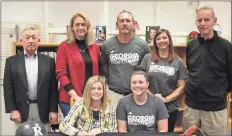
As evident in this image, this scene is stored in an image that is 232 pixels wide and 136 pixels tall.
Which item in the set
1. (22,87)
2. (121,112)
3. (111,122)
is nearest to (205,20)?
(121,112)

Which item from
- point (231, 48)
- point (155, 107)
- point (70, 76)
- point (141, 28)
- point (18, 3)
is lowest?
point (155, 107)

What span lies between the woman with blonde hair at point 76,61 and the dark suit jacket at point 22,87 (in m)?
0.14

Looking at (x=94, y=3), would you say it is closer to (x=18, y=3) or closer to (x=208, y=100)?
(x=18, y=3)

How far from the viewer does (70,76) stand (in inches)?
123

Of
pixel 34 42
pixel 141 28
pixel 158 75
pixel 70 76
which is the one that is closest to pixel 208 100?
pixel 158 75

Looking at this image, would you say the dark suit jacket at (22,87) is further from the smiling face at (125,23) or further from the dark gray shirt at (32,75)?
the smiling face at (125,23)

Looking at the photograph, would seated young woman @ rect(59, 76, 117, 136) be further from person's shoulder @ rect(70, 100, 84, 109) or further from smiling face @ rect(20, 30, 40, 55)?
smiling face @ rect(20, 30, 40, 55)

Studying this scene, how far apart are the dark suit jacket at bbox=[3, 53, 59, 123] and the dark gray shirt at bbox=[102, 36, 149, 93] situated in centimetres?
61

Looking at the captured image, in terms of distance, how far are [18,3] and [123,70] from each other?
2785 mm

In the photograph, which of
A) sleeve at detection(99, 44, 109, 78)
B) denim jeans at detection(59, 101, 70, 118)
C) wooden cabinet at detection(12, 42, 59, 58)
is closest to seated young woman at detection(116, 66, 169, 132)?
sleeve at detection(99, 44, 109, 78)

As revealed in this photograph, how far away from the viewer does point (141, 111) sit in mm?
2752

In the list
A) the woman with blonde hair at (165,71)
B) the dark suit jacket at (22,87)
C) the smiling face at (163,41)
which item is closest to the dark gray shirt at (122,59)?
the woman with blonde hair at (165,71)

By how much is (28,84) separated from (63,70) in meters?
0.36

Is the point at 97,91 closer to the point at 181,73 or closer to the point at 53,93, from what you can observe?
the point at 53,93
